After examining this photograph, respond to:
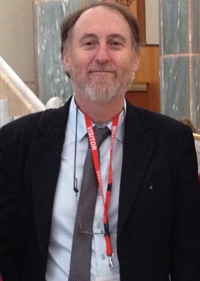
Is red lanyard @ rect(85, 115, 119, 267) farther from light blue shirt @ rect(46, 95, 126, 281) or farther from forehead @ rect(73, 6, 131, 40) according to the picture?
forehead @ rect(73, 6, 131, 40)

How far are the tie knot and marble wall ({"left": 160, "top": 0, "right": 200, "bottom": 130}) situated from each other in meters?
5.47

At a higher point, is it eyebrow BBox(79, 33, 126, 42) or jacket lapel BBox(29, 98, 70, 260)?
A: eyebrow BBox(79, 33, 126, 42)

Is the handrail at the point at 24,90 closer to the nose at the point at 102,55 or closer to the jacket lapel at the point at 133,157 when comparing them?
the jacket lapel at the point at 133,157

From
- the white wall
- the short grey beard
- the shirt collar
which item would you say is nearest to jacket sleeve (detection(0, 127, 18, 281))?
the shirt collar

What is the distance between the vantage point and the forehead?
239 cm

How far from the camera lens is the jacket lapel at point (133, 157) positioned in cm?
232

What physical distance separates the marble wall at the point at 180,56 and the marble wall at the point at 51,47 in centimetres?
165

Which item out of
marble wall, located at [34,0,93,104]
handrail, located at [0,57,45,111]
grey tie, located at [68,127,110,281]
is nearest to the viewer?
grey tie, located at [68,127,110,281]

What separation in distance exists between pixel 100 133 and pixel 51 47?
13.8 feet

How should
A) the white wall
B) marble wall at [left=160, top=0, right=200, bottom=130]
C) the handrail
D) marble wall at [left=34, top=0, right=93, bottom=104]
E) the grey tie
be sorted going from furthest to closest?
the white wall < marble wall at [left=160, top=0, right=200, bottom=130] < marble wall at [left=34, top=0, right=93, bottom=104] < the handrail < the grey tie

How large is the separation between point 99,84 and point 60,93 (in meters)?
4.10

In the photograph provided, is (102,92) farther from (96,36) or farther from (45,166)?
(45,166)

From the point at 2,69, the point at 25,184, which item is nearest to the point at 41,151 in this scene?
the point at 25,184

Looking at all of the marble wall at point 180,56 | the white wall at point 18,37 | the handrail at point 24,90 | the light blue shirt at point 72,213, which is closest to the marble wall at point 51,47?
the handrail at point 24,90
